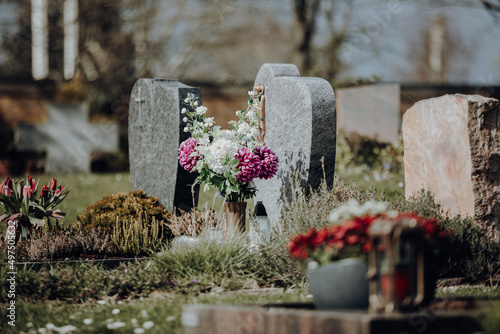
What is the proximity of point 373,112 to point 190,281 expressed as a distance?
954 cm

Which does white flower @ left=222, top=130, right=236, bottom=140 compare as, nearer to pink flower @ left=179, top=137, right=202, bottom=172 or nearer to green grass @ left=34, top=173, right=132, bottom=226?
pink flower @ left=179, top=137, right=202, bottom=172

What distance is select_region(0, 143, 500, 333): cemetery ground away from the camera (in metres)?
4.66

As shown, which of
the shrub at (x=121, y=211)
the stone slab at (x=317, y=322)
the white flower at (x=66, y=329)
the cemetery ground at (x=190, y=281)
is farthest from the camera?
the shrub at (x=121, y=211)

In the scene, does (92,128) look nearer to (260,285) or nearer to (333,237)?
(260,285)

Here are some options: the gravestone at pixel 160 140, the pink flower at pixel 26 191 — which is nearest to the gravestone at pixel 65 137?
the gravestone at pixel 160 140

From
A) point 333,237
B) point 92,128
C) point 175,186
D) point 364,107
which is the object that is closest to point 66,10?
point 92,128

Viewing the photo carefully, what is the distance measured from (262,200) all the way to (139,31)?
1436 cm

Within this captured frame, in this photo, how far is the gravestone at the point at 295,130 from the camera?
21.8 feet

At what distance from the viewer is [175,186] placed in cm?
759

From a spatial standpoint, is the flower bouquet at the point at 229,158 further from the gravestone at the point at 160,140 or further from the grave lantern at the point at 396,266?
the grave lantern at the point at 396,266

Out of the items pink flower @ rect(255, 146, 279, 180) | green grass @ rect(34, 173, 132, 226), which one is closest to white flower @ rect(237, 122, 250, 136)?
pink flower @ rect(255, 146, 279, 180)

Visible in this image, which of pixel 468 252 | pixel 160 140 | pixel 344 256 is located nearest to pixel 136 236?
pixel 160 140

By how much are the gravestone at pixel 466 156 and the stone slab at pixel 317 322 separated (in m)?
2.95

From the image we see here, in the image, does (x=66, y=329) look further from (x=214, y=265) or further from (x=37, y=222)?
(x=37, y=222)
